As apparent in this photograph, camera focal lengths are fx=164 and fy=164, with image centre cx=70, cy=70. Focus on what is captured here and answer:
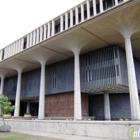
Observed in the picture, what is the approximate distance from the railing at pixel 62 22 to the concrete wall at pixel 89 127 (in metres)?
10.5

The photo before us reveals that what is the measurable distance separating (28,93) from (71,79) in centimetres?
1071

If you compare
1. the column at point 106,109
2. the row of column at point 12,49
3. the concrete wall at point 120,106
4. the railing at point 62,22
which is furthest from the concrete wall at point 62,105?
the row of column at point 12,49

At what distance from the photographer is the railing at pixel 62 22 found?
58.5 ft

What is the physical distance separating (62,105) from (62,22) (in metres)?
11.7

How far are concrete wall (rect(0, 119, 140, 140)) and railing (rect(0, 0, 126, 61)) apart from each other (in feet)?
34.6

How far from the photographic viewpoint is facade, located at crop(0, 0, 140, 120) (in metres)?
16.1

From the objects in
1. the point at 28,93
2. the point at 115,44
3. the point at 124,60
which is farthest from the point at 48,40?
the point at 28,93

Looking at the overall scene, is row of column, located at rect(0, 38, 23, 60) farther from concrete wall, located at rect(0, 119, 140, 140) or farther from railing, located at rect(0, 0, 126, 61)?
concrete wall, located at rect(0, 119, 140, 140)

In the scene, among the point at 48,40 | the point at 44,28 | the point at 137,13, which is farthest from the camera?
the point at 44,28

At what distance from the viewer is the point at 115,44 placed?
19969mm

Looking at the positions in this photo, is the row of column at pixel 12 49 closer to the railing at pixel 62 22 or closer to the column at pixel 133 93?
the railing at pixel 62 22

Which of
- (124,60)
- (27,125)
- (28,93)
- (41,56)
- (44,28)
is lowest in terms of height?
(27,125)

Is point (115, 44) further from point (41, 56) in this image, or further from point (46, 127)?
point (46, 127)

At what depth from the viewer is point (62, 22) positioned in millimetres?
19969
